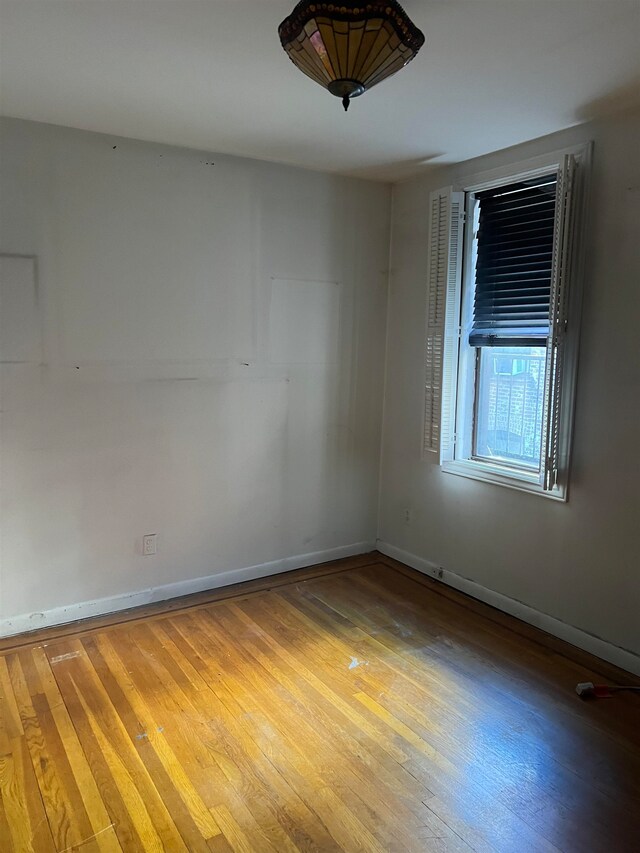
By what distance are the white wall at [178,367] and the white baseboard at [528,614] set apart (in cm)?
49

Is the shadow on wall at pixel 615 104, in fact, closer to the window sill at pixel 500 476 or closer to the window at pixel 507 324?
the window at pixel 507 324

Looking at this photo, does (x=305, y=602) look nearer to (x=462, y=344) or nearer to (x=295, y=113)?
(x=462, y=344)

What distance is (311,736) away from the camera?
2.34 meters

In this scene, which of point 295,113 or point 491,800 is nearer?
point 491,800

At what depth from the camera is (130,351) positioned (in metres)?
3.20

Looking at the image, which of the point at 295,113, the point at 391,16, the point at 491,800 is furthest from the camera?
the point at 295,113

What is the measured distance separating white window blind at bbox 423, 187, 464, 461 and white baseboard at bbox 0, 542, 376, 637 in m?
1.02

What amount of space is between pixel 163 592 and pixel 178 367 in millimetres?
1249

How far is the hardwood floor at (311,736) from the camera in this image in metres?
1.89

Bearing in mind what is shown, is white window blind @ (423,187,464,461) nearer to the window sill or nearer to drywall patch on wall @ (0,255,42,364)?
the window sill

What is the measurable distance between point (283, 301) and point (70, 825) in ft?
8.81

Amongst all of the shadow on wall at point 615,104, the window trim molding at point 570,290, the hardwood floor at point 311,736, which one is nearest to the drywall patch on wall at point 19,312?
the hardwood floor at point 311,736

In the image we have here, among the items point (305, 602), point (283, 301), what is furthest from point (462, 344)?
point (305, 602)

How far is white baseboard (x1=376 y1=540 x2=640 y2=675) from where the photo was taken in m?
2.80
